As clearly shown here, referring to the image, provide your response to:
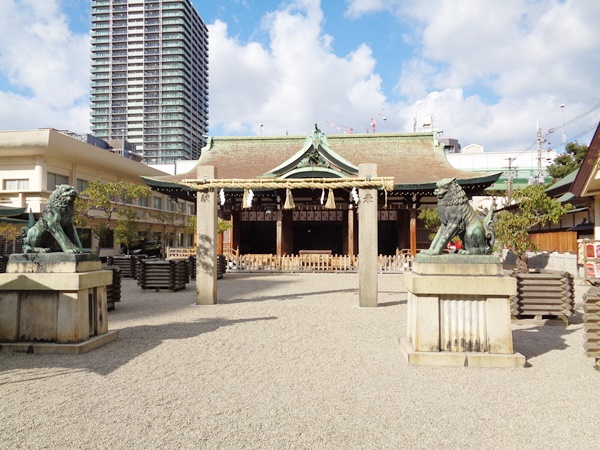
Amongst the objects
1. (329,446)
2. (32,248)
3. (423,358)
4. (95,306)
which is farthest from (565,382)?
(32,248)

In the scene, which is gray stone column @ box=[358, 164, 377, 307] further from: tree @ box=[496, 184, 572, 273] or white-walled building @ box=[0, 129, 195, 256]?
white-walled building @ box=[0, 129, 195, 256]

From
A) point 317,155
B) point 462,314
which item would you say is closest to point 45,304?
point 462,314

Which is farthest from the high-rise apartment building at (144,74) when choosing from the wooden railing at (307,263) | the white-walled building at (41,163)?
the wooden railing at (307,263)

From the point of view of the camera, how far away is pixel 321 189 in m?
19.3

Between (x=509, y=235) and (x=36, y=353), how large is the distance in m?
11.1

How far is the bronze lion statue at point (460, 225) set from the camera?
5.44 meters

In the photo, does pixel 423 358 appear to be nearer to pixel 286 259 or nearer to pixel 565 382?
pixel 565 382

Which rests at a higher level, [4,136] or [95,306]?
[4,136]

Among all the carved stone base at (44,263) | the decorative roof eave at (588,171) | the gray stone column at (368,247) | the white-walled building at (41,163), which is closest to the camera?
the carved stone base at (44,263)

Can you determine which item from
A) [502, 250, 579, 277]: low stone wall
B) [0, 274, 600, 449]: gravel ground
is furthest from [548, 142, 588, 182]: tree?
[0, 274, 600, 449]: gravel ground

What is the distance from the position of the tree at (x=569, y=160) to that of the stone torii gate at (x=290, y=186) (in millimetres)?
22674

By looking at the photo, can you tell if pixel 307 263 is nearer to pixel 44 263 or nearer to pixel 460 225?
pixel 460 225

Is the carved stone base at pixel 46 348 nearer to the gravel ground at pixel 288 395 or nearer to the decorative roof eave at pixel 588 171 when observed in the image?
the gravel ground at pixel 288 395

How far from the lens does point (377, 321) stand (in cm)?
809
